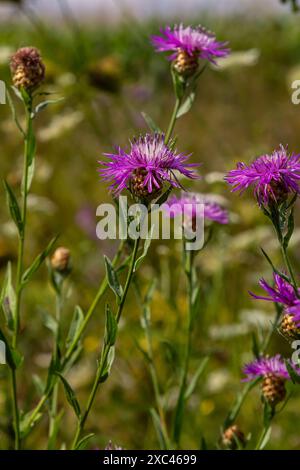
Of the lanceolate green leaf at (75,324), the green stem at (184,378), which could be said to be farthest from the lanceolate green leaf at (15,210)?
the green stem at (184,378)

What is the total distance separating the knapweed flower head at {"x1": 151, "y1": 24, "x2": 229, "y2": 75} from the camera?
979 millimetres

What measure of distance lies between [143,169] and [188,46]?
0.32m

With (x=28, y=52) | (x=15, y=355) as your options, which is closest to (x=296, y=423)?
(x=15, y=355)

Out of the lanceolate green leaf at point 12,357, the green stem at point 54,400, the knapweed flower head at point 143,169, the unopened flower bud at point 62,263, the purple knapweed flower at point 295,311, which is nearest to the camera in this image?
the purple knapweed flower at point 295,311

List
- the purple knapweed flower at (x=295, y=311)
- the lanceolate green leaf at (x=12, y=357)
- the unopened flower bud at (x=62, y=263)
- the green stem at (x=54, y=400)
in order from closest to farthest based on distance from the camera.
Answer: the purple knapweed flower at (x=295, y=311) → the lanceolate green leaf at (x=12, y=357) → the green stem at (x=54, y=400) → the unopened flower bud at (x=62, y=263)

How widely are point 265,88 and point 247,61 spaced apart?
2.17m

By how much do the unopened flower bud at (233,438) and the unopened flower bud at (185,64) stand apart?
53 centimetres

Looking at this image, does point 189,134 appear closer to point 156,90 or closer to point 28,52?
point 156,90

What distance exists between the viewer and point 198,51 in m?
1.00

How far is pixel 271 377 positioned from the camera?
90 centimetres

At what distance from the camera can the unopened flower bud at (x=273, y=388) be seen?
0.89 meters

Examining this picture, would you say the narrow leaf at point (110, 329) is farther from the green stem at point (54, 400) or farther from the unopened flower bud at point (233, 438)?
the unopened flower bud at point (233, 438)

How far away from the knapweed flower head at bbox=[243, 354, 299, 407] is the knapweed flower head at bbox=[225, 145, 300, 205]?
0.26 m

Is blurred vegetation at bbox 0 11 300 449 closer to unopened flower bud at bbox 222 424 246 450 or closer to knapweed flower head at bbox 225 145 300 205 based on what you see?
unopened flower bud at bbox 222 424 246 450
